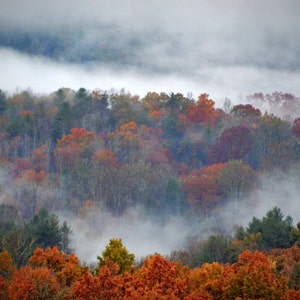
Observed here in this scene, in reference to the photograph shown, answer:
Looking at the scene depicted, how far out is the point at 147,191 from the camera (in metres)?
98.8

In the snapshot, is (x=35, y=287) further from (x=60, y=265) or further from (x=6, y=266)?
(x=6, y=266)

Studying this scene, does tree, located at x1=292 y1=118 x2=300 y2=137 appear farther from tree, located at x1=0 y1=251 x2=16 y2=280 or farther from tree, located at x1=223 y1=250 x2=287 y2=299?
tree, located at x1=223 y1=250 x2=287 y2=299

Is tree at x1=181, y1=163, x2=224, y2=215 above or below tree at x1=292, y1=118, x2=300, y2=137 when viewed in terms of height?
below

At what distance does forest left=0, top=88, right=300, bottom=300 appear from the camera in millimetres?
44188

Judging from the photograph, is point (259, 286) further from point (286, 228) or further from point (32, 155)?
point (32, 155)

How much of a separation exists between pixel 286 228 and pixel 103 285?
3039 cm

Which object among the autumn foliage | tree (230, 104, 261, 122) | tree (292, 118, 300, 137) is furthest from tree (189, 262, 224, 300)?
tree (230, 104, 261, 122)

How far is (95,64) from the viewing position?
192 meters

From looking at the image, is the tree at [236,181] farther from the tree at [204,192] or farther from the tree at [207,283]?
the tree at [207,283]

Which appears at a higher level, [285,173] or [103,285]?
[285,173]

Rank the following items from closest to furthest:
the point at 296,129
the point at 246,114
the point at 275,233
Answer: the point at 275,233
the point at 296,129
the point at 246,114

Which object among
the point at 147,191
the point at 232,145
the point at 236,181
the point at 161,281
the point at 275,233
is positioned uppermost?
the point at 232,145

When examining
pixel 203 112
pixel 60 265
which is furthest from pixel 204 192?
pixel 60 265

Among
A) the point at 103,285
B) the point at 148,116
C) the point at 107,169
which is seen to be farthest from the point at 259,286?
the point at 148,116
